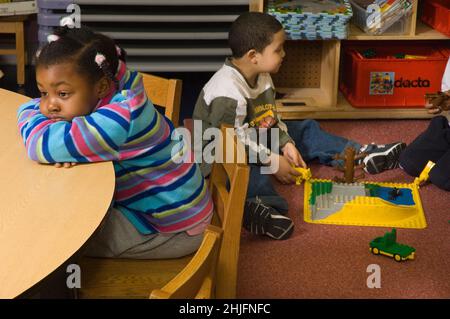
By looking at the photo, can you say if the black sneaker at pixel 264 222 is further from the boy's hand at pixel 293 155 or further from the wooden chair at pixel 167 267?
the wooden chair at pixel 167 267

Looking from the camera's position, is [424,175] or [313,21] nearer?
[424,175]

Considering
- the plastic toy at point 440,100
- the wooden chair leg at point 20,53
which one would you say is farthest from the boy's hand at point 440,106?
the wooden chair leg at point 20,53

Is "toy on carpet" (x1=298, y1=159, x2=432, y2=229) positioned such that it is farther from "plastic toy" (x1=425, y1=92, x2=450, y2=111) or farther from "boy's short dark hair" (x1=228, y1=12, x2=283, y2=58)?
"boy's short dark hair" (x1=228, y1=12, x2=283, y2=58)

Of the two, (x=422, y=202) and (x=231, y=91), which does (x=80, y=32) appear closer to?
(x=231, y=91)

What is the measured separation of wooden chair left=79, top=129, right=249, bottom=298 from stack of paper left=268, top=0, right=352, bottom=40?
5.05 ft

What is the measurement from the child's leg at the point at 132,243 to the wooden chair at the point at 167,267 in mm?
13

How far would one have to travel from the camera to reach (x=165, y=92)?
5.65 feet

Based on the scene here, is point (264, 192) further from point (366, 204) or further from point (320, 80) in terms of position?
point (320, 80)

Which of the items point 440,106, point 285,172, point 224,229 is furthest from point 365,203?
point 224,229

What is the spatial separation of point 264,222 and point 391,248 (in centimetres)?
37

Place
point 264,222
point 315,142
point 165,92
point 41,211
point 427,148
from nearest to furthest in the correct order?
point 41,211
point 165,92
point 264,222
point 427,148
point 315,142

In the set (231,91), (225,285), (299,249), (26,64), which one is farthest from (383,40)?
(225,285)

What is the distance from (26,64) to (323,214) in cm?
186

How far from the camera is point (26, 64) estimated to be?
3.54 meters
